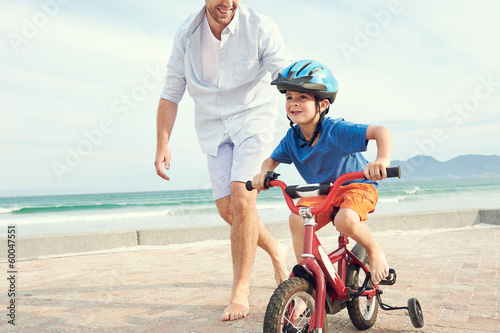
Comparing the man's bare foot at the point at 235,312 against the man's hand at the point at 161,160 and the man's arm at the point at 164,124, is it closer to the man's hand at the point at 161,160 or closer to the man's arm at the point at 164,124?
the man's hand at the point at 161,160

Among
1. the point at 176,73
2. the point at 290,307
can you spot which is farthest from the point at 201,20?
the point at 290,307

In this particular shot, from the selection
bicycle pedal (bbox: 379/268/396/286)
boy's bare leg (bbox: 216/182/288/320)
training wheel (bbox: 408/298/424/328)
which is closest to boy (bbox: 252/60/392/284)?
bicycle pedal (bbox: 379/268/396/286)

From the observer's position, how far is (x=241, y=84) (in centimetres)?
364

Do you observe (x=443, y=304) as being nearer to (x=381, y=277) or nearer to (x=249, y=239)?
(x=381, y=277)

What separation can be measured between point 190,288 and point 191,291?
136 mm

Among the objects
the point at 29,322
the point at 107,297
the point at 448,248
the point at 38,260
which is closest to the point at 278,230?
the point at 448,248

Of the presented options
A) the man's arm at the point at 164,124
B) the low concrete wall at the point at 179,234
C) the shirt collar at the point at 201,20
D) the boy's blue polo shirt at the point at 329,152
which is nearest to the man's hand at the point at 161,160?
the man's arm at the point at 164,124

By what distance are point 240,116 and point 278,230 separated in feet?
16.8

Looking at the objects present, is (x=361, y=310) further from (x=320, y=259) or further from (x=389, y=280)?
(x=320, y=259)

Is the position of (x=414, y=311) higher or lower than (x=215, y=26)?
lower

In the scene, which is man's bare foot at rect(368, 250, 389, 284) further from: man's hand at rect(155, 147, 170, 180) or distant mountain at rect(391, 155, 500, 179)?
distant mountain at rect(391, 155, 500, 179)

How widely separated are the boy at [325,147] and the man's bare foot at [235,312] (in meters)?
0.72

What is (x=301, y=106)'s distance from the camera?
2605 mm

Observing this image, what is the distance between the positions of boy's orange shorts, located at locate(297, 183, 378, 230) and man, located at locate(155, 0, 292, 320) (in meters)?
0.85
